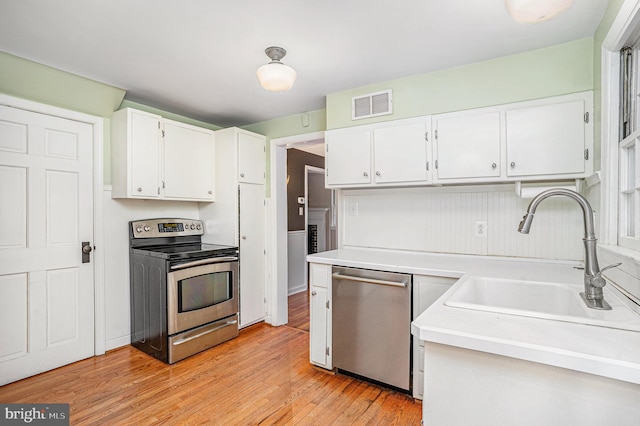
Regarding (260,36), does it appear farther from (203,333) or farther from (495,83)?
(203,333)

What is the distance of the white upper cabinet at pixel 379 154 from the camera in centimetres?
245

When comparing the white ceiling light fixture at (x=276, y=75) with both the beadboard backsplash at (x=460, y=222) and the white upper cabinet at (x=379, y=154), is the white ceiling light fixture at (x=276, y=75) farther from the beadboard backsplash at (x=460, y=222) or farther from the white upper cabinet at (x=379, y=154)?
the beadboard backsplash at (x=460, y=222)

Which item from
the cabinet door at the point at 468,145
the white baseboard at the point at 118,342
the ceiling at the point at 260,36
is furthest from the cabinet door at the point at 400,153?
the white baseboard at the point at 118,342

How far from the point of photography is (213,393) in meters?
2.23

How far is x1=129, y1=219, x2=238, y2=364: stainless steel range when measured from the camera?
2723 mm

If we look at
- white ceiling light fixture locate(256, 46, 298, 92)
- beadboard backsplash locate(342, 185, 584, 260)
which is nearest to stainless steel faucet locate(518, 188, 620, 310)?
beadboard backsplash locate(342, 185, 584, 260)

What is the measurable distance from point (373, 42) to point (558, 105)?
122 centimetres

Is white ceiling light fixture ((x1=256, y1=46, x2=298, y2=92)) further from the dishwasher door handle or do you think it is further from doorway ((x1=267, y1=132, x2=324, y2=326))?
doorway ((x1=267, y1=132, x2=324, y2=326))

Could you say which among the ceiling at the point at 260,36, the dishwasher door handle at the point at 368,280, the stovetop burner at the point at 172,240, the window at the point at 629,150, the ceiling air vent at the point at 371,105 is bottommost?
the dishwasher door handle at the point at 368,280

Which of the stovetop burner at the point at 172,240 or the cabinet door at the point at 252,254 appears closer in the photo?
the stovetop burner at the point at 172,240

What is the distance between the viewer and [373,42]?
6.70 ft

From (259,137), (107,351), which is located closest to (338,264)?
(259,137)

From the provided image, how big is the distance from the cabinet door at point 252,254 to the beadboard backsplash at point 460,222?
108 centimetres

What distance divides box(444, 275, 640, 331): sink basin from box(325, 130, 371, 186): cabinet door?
125 cm
